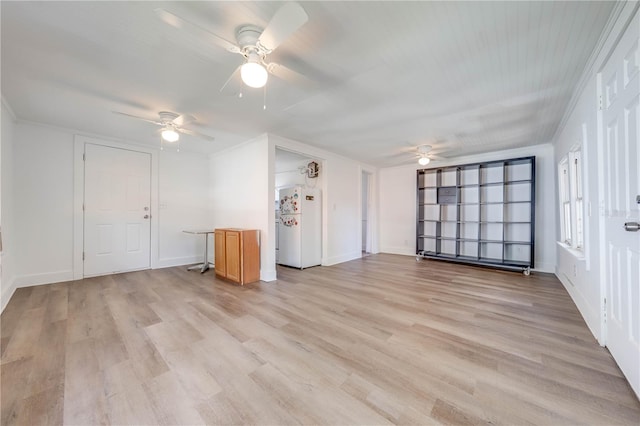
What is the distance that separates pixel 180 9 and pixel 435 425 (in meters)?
2.84

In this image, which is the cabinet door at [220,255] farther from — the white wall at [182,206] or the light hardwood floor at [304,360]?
the white wall at [182,206]

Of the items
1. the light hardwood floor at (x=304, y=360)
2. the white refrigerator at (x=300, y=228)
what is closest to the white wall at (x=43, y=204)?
the light hardwood floor at (x=304, y=360)


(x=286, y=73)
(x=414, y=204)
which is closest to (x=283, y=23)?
(x=286, y=73)

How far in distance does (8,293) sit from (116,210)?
1.68 m

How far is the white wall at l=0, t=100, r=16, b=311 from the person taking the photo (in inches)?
111

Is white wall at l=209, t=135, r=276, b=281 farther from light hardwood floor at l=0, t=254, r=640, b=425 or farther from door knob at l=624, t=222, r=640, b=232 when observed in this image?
door knob at l=624, t=222, r=640, b=232

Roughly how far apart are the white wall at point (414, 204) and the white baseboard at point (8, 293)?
6678mm

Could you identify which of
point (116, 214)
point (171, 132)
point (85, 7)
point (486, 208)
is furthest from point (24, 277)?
point (486, 208)

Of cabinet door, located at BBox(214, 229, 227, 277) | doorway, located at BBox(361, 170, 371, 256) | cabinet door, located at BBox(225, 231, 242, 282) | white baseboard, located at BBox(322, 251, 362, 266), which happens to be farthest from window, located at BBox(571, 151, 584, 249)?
cabinet door, located at BBox(214, 229, 227, 277)

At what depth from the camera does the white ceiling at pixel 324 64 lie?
156 centimetres

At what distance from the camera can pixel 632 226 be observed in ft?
4.61

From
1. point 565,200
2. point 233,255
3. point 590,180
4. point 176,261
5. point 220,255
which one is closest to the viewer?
point 590,180

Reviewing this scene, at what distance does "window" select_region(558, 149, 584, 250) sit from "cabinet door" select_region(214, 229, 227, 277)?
4761 mm

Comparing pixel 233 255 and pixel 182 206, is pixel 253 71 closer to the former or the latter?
pixel 233 255
